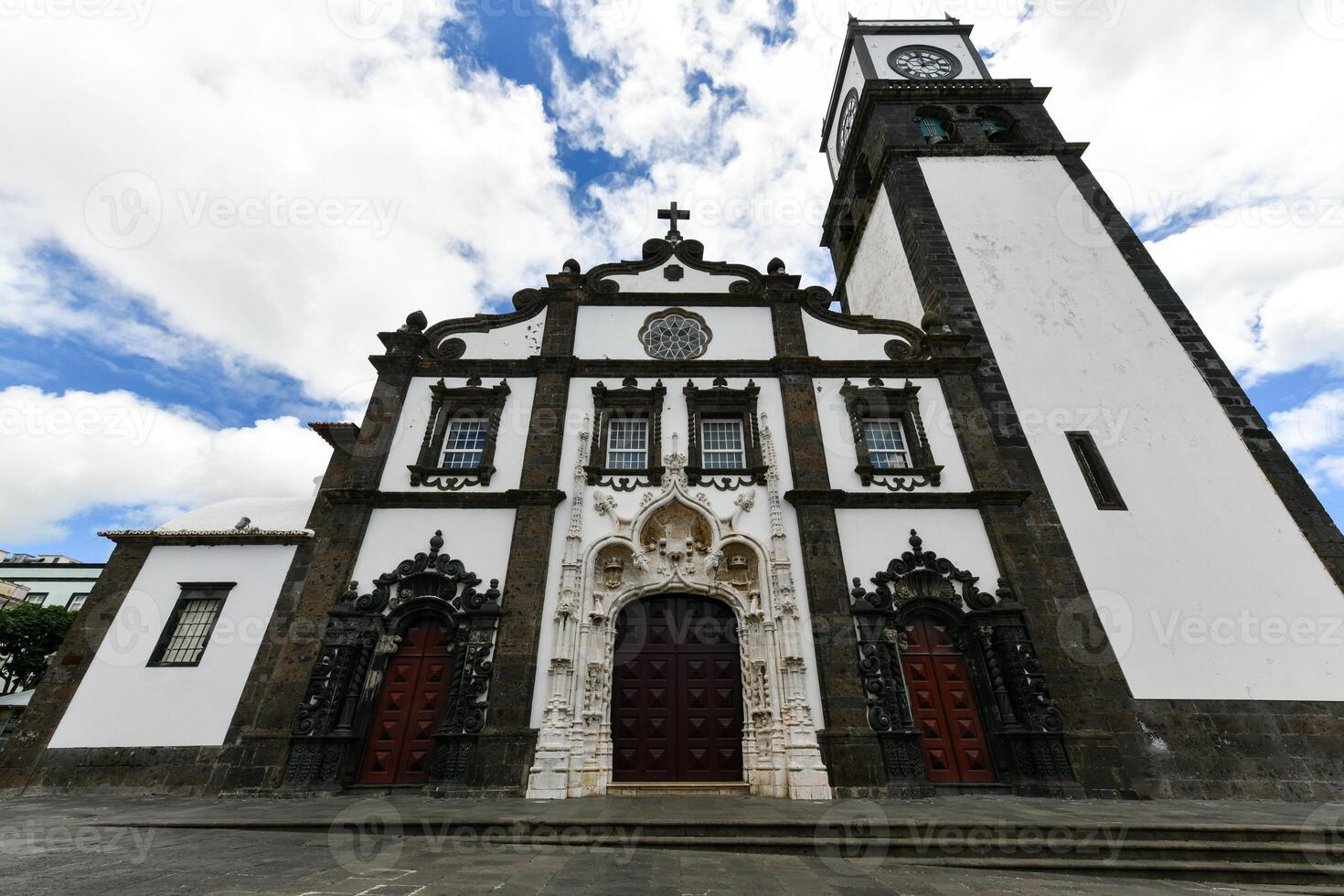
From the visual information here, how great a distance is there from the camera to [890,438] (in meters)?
12.8

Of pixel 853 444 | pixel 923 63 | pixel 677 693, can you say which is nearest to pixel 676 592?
pixel 677 693

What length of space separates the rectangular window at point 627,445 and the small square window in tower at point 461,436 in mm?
2589

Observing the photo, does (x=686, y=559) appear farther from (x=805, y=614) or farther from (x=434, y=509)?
(x=434, y=509)

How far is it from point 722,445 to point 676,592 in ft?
11.8

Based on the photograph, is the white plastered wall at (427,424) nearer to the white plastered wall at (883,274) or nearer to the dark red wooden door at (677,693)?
the dark red wooden door at (677,693)

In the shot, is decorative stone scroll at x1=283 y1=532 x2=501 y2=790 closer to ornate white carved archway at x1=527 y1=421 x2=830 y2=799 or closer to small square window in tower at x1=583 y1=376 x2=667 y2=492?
ornate white carved archway at x1=527 y1=421 x2=830 y2=799

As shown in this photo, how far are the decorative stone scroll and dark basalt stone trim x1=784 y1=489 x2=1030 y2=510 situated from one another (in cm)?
660

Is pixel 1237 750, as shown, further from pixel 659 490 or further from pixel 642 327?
pixel 642 327

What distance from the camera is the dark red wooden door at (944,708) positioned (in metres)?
9.52

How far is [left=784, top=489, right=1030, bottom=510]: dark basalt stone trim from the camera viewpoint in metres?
11.4

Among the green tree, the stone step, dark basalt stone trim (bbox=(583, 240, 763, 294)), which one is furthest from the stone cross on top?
the green tree

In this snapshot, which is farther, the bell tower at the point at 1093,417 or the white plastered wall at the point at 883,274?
the white plastered wall at the point at 883,274

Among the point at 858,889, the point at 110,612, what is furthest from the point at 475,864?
the point at 110,612

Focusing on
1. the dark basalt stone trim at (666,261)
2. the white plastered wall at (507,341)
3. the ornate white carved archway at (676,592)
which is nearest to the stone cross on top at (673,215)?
the dark basalt stone trim at (666,261)
